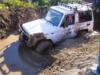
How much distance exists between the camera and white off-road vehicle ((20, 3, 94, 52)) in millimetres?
13875

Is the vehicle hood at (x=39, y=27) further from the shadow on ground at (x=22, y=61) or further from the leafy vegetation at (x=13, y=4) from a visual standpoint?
the leafy vegetation at (x=13, y=4)

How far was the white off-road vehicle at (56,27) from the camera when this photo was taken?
45.5 feet

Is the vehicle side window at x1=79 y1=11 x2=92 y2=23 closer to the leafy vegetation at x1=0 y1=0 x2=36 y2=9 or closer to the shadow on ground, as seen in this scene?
the shadow on ground

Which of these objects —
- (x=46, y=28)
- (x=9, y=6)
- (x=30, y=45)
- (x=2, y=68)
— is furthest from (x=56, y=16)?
(x=9, y=6)

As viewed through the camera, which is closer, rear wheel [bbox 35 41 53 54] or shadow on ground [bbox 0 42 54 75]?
shadow on ground [bbox 0 42 54 75]

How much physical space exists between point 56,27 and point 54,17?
2.27 ft

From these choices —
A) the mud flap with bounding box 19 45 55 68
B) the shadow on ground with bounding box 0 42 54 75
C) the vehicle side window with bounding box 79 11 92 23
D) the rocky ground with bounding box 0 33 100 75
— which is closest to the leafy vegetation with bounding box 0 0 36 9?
the rocky ground with bounding box 0 33 100 75

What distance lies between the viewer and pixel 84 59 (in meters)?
12.1

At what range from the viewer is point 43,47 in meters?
13.9

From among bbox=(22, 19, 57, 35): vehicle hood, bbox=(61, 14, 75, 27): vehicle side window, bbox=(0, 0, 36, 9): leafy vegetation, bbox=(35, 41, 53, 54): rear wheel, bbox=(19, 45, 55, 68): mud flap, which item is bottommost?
bbox=(19, 45, 55, 68): mud flap

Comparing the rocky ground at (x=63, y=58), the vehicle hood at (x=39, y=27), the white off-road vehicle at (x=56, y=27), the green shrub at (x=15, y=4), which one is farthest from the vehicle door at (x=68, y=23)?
the green shrub at (x=15, y=4)

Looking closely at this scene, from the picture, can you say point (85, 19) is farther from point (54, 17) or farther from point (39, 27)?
point (39, 27)

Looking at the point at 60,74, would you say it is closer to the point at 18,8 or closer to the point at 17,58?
the point at 17,58

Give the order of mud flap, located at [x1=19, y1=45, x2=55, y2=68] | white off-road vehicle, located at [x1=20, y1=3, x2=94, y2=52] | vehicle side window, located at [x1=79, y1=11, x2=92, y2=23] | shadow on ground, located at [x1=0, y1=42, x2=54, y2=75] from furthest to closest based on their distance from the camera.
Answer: vehicle side window, located at [x1=79, y1=11, x2=92, y2=23] → white off-road vehicle, located at [x1=20, y1=3, x2=94, y2=52] → mud flap, located at [x1=19, y1=45, x2=55, y2=68] → shadow on ground, located at [x1=0, y1=42, x2=54, y2=75]
